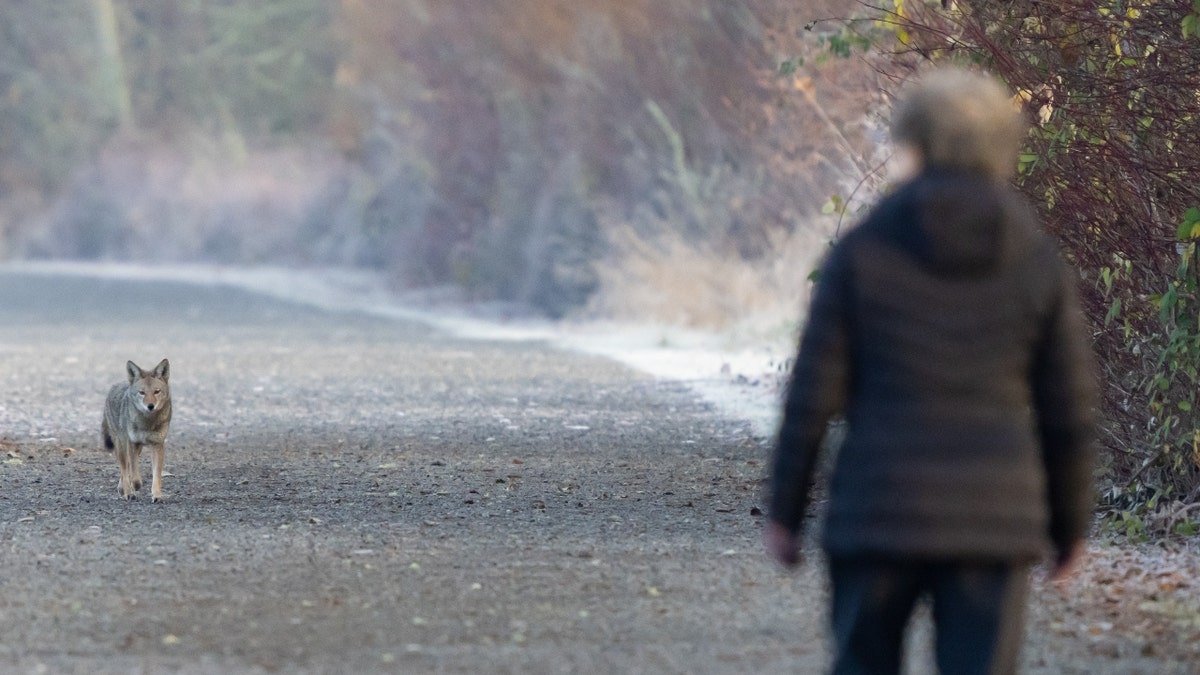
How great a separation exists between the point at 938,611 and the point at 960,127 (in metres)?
1.18

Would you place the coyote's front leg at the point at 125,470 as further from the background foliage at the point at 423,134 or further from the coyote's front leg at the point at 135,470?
the background foliage at the point at 423,134

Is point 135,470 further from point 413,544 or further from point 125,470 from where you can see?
point 413,544

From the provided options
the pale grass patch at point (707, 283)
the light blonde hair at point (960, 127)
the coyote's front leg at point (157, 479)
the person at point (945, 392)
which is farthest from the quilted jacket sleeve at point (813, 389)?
the pale grass patch at point (707, 283)

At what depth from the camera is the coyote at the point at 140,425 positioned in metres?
11.8

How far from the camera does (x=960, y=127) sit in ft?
16.4

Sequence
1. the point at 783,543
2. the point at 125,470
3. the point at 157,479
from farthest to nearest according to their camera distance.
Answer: the point at 125,470 < the point at 157,479 < the point at 783,543

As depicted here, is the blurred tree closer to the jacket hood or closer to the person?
the person

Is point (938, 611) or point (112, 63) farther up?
point (112, 63)

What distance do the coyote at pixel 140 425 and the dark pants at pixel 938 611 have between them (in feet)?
23.7

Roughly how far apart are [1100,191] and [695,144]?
22.8m

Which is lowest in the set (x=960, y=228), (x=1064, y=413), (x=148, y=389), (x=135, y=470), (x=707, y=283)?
(x=135, y=470)

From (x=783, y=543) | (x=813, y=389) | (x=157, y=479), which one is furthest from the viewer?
(x=157, y=479)

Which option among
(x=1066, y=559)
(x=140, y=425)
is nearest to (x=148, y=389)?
(x=140, y=425)

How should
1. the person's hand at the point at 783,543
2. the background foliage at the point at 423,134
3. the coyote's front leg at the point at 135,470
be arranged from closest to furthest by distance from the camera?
the person's hand at the point at 783,543 < the coyote's front leg at the point at 135,470 < the background foliage at the point at 423,134
